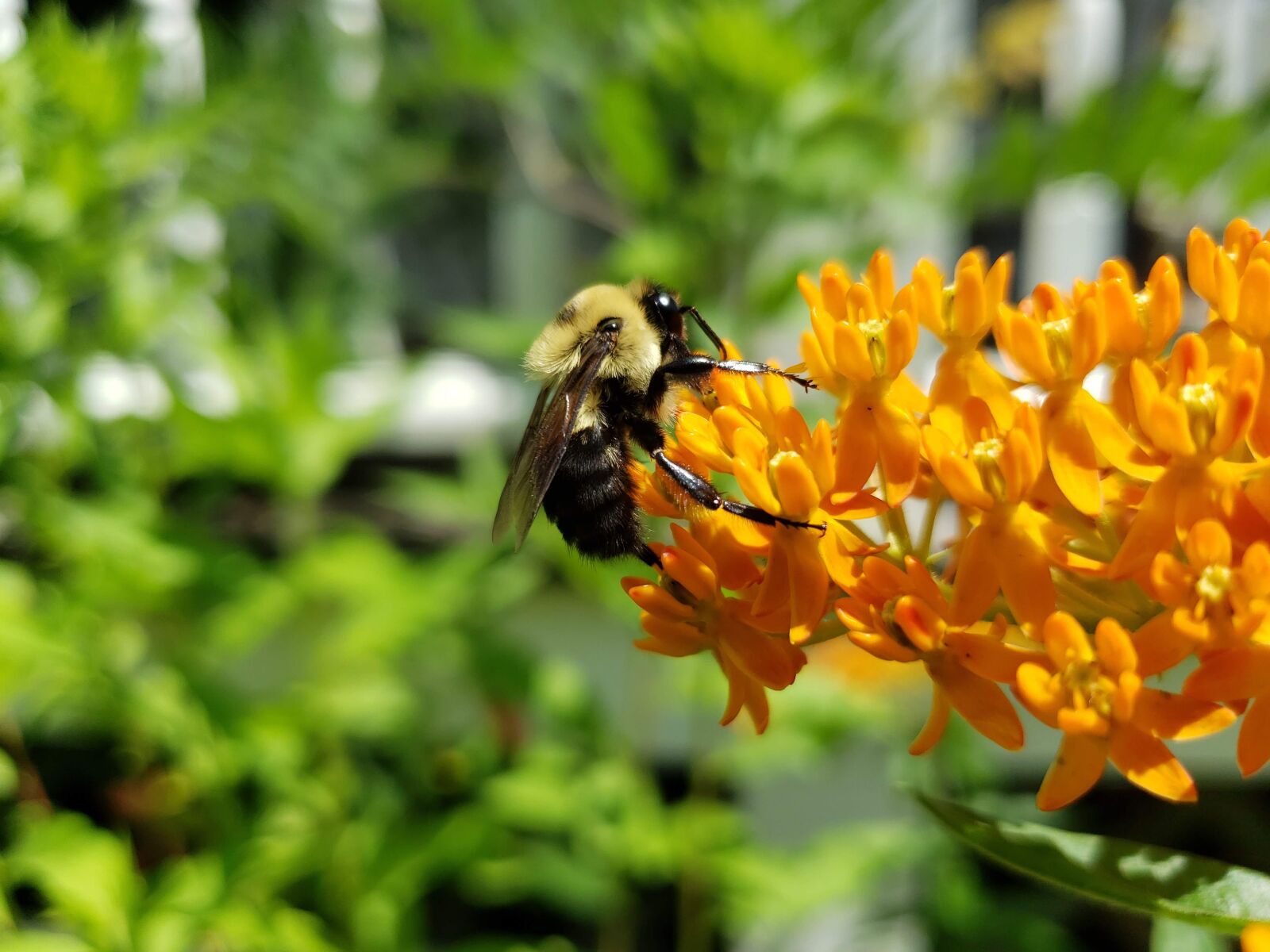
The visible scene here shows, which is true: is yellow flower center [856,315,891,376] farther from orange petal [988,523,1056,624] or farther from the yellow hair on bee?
the yellow hair on bee

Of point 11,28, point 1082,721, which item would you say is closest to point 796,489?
point 1082,721

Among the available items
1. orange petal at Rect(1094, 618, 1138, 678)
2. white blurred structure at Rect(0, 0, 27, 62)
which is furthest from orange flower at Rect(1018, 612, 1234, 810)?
white blurred structure at Rect(0, 0, 27, 62)

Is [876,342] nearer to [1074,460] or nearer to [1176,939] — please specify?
[1074,460]

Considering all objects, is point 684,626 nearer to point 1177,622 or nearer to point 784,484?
point 784,484

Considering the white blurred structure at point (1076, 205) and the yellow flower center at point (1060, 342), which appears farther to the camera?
the white blurred structure at point (1076, 205)

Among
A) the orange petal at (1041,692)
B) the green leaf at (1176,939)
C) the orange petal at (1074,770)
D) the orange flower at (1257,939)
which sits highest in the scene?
the orange petal at (1041,692)

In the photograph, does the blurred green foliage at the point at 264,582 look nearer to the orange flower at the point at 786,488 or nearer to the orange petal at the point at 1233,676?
the orange flower at the point at 786,488

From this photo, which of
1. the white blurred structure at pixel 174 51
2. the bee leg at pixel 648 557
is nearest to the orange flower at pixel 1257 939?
the bee leg at pixel 648 557
